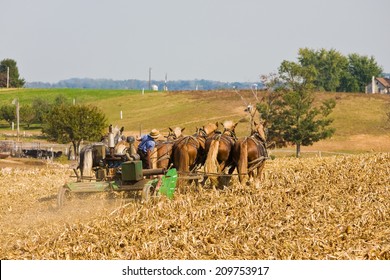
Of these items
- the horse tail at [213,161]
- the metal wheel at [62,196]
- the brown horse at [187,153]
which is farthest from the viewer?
the brown horse at [187,153]

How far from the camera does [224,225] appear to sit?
14.1 meters

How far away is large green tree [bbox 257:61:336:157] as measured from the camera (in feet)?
194

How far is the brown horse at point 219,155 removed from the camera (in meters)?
20.2

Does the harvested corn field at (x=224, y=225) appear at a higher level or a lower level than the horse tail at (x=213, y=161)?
lower

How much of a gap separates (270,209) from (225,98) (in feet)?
264

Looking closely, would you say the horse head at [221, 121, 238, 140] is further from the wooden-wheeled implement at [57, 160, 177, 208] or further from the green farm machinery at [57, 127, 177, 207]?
the wooden-wheeled implement at [57, 160, 177, 208]

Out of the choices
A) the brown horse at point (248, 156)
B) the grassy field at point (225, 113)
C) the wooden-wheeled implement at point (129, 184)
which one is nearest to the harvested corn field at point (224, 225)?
the wooden-wheeled implement at point (129, 184)

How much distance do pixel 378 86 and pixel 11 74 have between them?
74.6 m

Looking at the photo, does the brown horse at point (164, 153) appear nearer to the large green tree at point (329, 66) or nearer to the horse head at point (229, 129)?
the horse head at point (229, 129)

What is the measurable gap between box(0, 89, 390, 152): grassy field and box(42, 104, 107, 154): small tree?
3885 mm

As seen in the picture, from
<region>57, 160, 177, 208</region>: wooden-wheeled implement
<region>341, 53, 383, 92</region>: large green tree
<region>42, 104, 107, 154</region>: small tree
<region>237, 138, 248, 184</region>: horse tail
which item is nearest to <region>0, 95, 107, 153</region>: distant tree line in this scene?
<region>42, 104, 107, 154</region>: small tree

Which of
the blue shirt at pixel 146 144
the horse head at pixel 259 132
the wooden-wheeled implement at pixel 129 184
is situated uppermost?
the horse head at pixel 259 132

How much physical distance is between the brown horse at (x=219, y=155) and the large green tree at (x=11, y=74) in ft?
470
